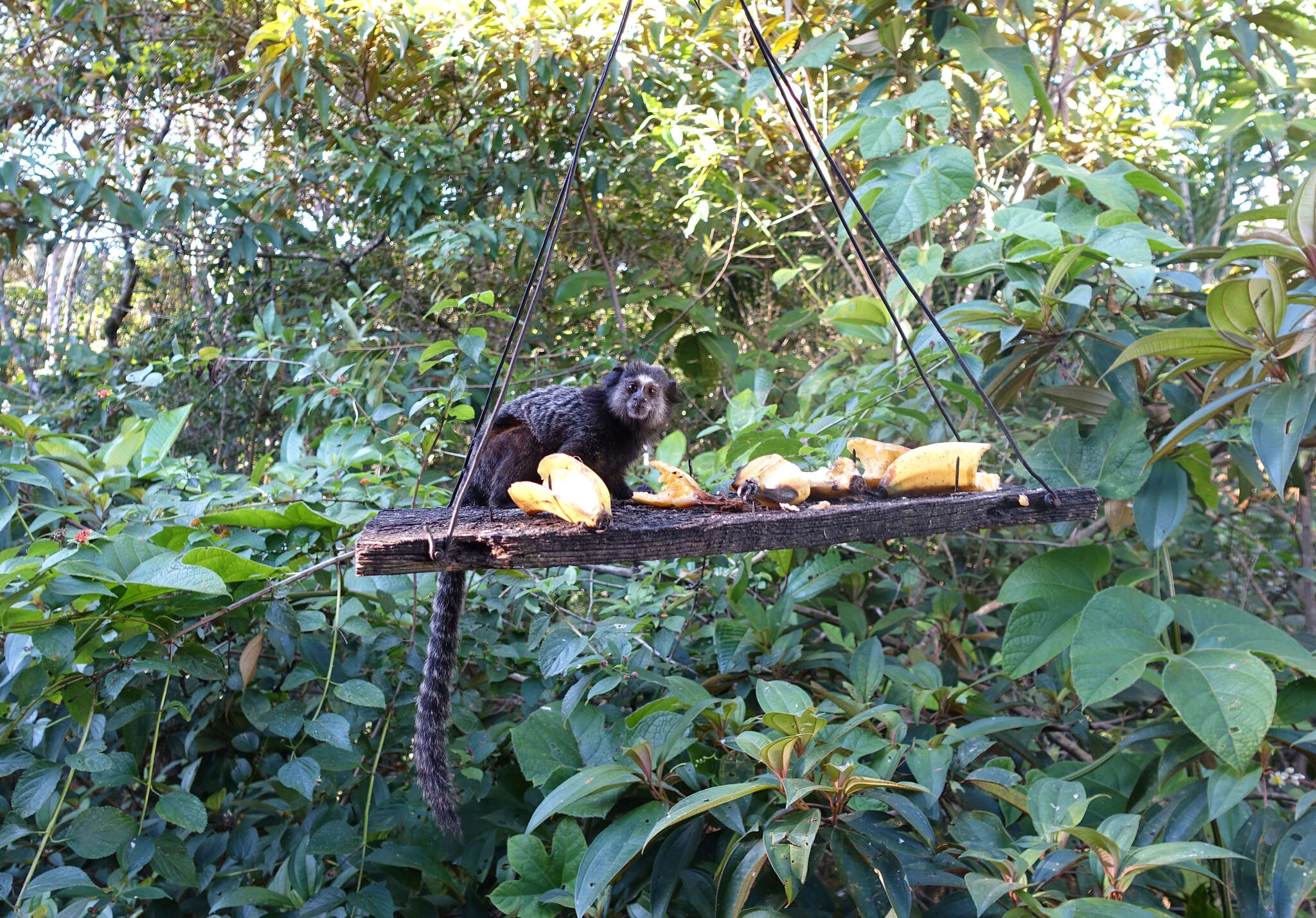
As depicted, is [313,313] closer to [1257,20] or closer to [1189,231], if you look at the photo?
[1257,20]

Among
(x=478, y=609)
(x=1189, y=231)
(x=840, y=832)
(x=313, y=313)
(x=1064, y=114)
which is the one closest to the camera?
(x=840, y=832)

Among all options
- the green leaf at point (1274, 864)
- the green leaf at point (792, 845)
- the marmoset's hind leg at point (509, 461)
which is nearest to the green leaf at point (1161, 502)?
the green leaf at point (1274, 864)

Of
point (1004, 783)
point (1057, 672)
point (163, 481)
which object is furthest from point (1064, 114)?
point (163, 481)

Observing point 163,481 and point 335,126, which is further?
point 335,126

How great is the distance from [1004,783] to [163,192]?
117 inches

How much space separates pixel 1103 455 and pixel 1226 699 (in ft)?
1.75

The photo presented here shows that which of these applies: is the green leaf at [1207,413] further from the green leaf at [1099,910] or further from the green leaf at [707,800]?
the green leaf at [707,800]

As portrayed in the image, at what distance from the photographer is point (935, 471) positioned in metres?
1.63

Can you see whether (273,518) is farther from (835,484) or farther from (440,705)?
(835,484)

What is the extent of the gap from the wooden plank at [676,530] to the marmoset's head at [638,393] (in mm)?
589

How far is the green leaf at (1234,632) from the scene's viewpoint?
1507 mm

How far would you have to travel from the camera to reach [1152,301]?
250 centimetres

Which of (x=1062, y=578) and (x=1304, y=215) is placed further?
(x=1062, y=578)

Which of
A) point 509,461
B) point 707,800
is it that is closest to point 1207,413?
point 707,800
